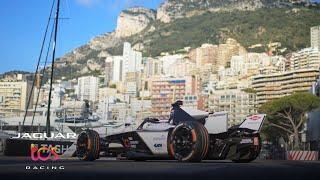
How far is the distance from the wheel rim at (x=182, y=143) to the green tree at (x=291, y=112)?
5676cm

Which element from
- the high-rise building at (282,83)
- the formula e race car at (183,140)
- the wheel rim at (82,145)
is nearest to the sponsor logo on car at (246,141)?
the formula e race car at (183,140)

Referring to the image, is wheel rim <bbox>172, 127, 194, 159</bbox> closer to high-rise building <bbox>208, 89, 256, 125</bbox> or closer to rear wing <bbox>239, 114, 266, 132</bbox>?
rear wing <bbox>239, 114, 266, 132</bbox>

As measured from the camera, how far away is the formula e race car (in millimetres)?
14516

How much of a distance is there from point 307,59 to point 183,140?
540 ft

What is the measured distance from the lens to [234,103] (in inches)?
6206

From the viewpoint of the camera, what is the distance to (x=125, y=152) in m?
17.2

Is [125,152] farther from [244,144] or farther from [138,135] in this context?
A: [244,144]

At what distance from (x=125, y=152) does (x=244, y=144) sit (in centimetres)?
416

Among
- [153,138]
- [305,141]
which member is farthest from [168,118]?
[305,141]

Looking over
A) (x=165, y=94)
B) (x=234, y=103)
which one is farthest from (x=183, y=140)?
(x=165, y=94)

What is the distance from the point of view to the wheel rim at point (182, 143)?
1450 cm

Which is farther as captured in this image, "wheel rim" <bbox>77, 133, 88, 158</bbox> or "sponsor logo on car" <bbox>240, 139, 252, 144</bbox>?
"wheel rim" <bbox>77, 133, 88, 158</bbox>

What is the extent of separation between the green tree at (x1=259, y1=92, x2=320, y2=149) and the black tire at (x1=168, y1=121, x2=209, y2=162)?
56732 millimetres

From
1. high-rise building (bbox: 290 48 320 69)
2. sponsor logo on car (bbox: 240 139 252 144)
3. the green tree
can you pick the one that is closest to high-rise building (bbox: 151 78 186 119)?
high-rise building (bbox: 290 48 320 69)
